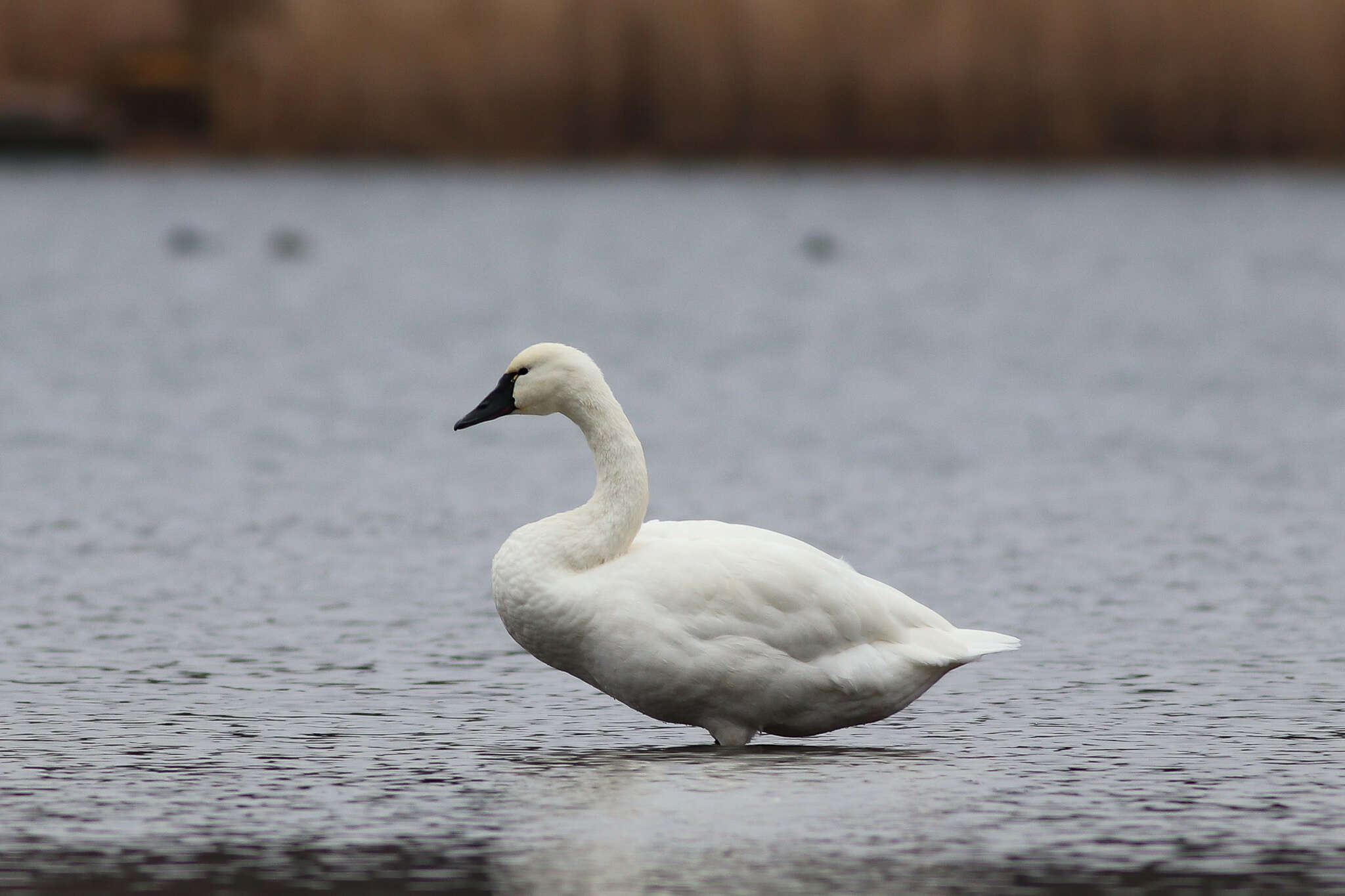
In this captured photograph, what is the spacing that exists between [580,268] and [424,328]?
669 cm

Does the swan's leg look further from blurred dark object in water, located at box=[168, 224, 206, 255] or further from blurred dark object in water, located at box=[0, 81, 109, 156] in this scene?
blurred dark object in water, located at box=[0, 81, 109, 156]

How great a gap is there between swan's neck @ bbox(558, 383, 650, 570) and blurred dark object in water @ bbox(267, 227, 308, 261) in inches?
984

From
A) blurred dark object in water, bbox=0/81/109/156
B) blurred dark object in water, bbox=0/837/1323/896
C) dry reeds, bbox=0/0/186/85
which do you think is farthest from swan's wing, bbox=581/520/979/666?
blurred dark object in water, bbox=0/81/109/156

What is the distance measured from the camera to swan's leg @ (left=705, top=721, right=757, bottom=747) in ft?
25.1

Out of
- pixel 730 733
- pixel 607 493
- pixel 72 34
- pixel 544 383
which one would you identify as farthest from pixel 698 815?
pixel 72 34

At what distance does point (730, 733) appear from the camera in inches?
301

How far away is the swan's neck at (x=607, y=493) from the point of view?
7.68 metres

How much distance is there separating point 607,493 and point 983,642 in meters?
1.32

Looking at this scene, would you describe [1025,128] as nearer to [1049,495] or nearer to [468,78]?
[468,78]

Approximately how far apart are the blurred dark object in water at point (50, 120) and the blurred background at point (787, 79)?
7.41m

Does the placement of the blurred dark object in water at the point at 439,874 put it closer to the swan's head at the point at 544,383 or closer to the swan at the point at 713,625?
the swan at the point at 713,625

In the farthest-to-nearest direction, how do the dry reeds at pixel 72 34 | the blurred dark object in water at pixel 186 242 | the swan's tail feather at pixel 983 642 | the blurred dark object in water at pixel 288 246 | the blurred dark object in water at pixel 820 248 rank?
the dry reeds at pixel 72 34, the blurred dark object in water at pixel 186 242, the blurred dark object in water at pixel 288 246, the blurred dark object in water at pixel 820 248, the swan's tail feather at pixel 983 642

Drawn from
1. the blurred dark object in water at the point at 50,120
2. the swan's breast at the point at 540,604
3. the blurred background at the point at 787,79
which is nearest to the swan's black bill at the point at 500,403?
the swan's breast at the point at 540,604

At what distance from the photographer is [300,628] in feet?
31.5
